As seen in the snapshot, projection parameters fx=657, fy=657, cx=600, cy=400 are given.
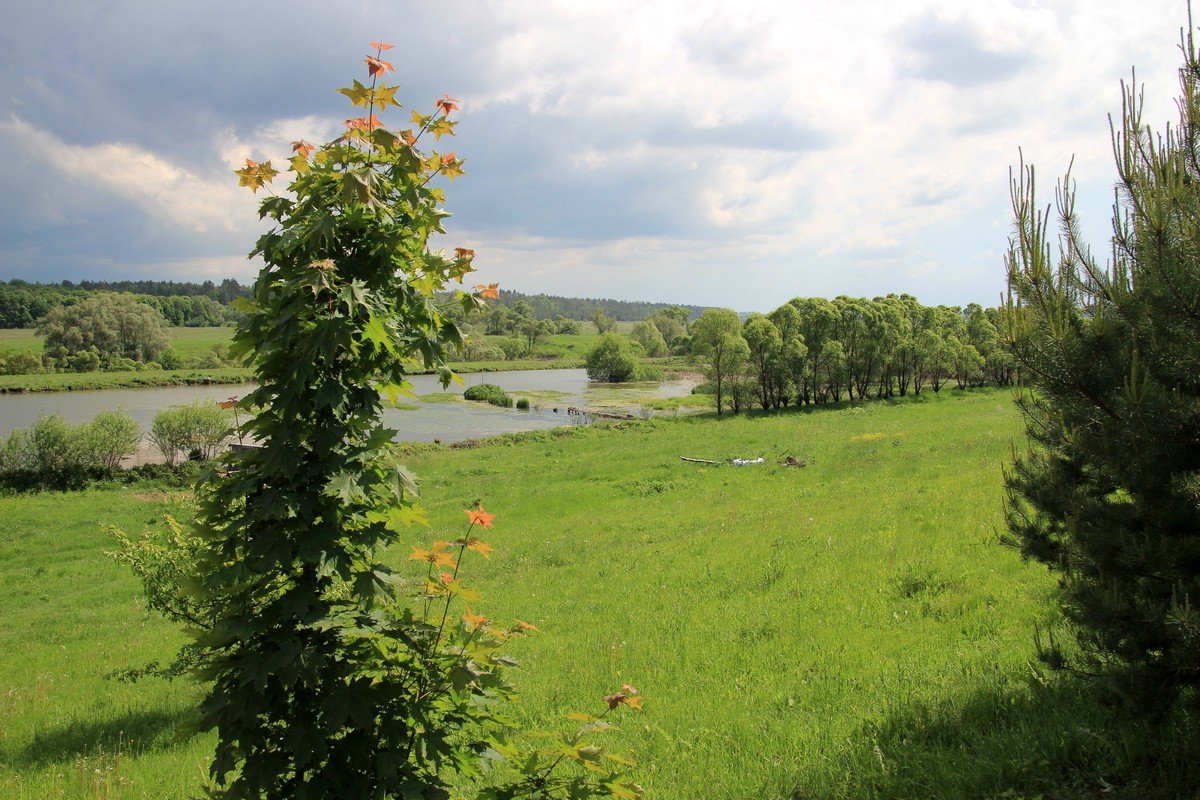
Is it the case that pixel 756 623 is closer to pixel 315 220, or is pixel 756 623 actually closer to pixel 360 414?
pixel 360 414

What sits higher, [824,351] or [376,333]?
[824,351]

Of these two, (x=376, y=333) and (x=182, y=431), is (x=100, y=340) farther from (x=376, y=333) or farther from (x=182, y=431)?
(x=376, y=333)

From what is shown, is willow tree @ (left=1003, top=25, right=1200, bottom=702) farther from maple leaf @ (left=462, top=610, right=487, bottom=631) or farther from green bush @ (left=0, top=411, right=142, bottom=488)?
green bush @ (left=0, top=411, right=142, bottom=488)

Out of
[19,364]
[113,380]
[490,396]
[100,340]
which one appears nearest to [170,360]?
Result: [100,340]

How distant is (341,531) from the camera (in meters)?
3.62

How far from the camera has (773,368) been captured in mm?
57344

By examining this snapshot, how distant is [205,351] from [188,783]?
431ft

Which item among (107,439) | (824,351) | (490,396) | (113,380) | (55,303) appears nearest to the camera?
(107,439)

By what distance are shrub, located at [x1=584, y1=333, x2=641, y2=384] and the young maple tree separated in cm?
10399

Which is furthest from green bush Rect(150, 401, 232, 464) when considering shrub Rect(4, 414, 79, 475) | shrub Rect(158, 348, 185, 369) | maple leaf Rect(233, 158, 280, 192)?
shrub Rect(158, 348, 185, 369)

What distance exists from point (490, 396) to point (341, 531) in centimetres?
7635

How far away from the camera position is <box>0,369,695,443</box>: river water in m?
56.1

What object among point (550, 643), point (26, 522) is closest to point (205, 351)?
point (26, 522)

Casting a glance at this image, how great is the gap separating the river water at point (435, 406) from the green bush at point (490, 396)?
1191mm
